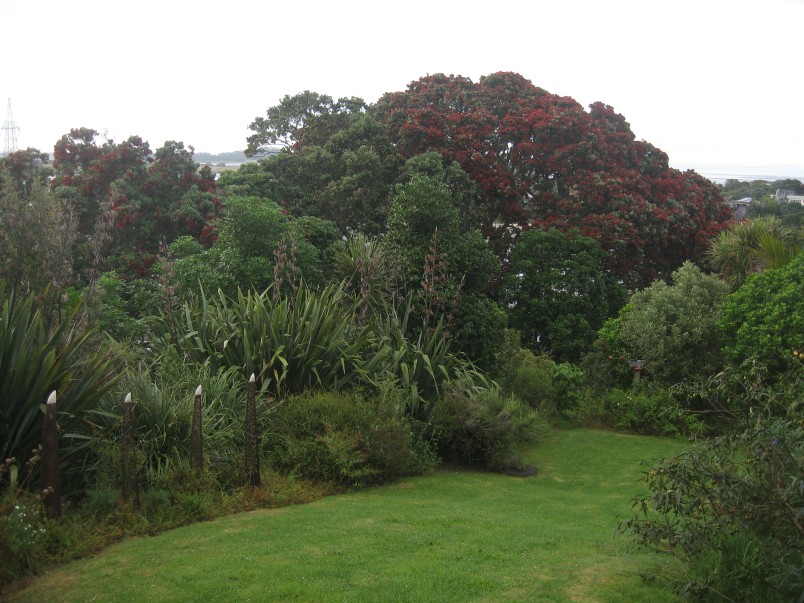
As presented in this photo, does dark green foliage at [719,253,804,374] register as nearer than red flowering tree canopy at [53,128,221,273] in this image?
Yes

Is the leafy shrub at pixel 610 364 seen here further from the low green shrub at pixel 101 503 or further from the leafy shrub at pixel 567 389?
the low green shrub at pixel 101 503

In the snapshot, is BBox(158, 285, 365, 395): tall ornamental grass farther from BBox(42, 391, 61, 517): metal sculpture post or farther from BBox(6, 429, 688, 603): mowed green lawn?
BBox(42, 391, 61, 517): metal sculpture post

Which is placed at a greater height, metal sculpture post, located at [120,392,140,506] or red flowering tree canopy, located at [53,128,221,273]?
red flowering tree canopy, located at [53,128,221,273]

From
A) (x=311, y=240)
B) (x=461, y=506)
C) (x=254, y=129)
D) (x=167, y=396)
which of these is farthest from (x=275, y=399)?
(x=254, y=129)

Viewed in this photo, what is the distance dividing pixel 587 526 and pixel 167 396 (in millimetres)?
5312

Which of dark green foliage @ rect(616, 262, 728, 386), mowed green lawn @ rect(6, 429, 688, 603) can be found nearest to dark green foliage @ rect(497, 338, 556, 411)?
dark green foliage @ rect(616, 262, 728, 386)

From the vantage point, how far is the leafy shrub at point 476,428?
1251 centimetres

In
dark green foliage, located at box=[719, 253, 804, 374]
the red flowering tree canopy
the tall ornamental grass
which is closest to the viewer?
the tall ornamental grass

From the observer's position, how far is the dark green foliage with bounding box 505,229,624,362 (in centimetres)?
1980

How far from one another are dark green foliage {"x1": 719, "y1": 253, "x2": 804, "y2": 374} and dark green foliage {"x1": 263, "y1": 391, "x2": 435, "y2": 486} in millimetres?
7678

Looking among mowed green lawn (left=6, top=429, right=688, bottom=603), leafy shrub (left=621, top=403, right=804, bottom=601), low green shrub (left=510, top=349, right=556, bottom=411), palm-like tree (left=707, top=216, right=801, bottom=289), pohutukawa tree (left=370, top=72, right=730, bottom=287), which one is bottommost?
low green shrub (left=510, top=349, right=556, bottom=411)

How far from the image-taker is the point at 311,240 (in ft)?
58.2

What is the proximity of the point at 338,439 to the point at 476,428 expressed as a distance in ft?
9.35

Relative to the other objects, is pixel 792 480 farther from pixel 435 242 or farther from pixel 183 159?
pixel 183 159
